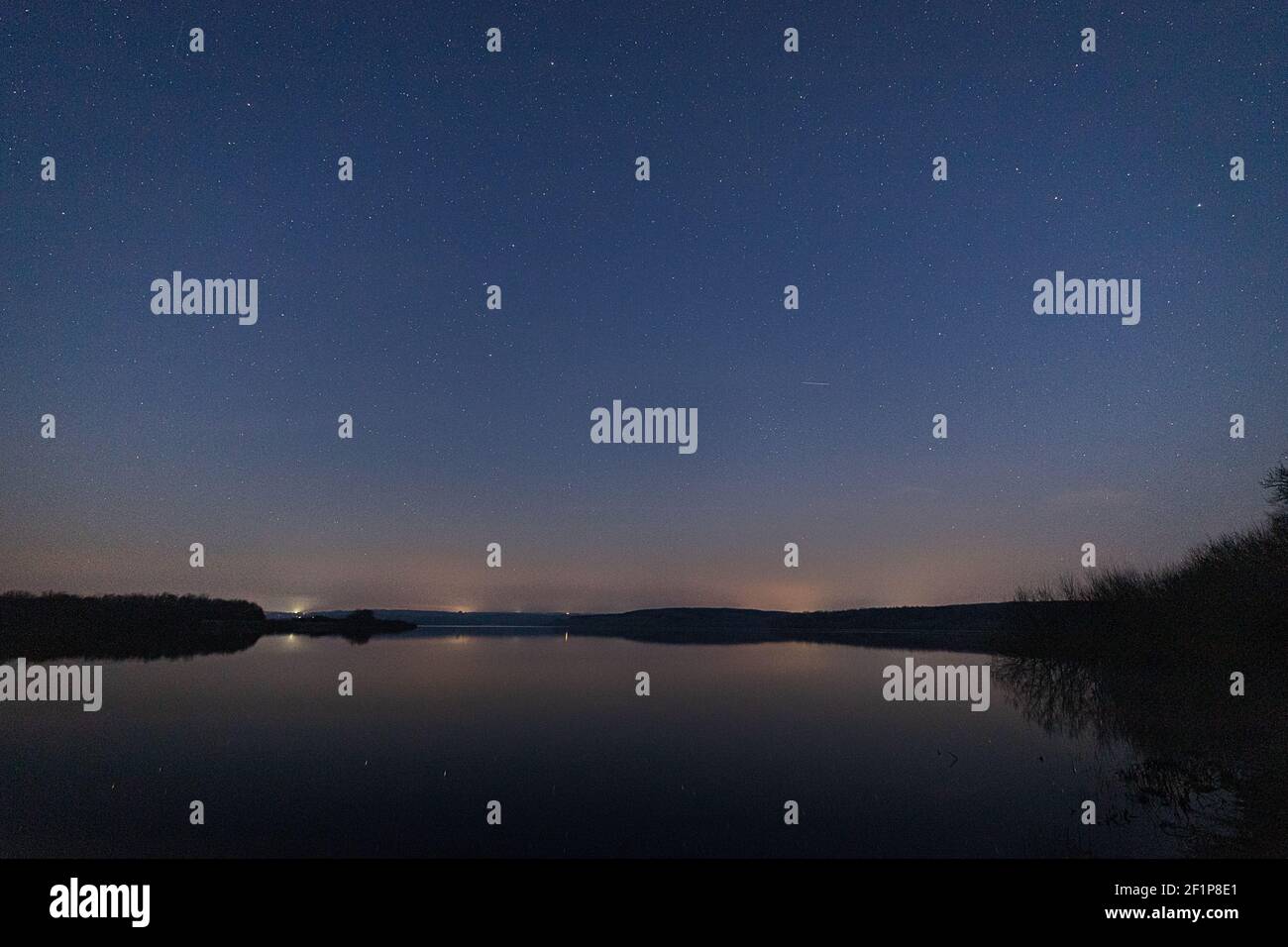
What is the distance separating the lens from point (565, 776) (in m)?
16.5

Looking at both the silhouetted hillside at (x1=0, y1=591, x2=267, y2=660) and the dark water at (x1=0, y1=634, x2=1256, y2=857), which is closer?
the dark water at (x1=0, y1=634, x2=1256, y2=857)

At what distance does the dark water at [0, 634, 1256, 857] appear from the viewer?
12680 mm

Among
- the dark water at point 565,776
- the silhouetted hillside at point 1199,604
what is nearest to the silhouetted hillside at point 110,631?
the dark water at point 565,776

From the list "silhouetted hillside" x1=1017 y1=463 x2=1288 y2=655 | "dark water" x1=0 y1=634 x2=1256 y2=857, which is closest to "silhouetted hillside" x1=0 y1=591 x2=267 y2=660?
"dark water" x1=0 y1=634 x2=1256 y2=857

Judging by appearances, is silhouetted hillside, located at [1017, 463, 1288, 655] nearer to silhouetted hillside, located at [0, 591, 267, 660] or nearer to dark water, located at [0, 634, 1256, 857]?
dark water, located at [0, 634, 1256, 857]

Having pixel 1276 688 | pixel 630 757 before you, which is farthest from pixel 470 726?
pixel 1276 688

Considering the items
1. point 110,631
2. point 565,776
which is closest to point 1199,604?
point 565,776

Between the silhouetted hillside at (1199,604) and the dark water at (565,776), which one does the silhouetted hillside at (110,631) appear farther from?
the silhouetted hillside at (1199,604)

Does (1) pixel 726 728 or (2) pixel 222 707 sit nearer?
(1) pixel 726 728

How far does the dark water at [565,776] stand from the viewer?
1268 centimetres
